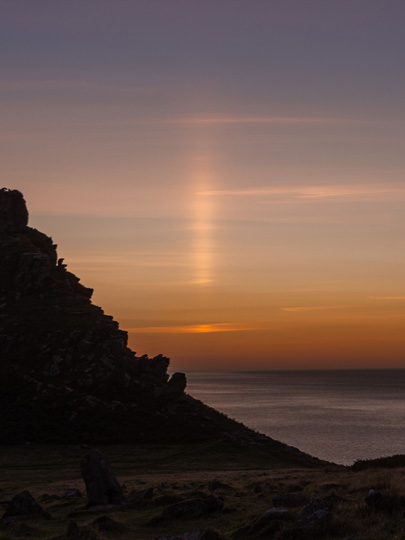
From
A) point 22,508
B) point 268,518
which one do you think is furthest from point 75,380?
point 268,518

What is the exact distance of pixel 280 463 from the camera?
76875 millimetres

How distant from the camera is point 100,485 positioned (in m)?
38.6

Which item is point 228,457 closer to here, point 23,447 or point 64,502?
point 23,447

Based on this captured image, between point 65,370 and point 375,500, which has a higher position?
point 65,370

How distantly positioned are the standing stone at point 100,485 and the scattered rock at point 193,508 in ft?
24.5

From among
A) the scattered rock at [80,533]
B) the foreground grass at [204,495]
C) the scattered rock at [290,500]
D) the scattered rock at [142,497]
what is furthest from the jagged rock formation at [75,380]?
the scattered rock at [80,533]

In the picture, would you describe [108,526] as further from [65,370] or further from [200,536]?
[65,370]

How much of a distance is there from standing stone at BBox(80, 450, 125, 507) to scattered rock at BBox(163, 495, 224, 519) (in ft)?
24.5

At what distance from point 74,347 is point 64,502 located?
68.8 m

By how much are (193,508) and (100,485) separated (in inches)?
338

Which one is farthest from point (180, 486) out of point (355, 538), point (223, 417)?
point (223, 417)

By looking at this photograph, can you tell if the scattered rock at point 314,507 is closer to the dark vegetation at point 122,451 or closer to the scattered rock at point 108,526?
the dark vegetation at point 122,451

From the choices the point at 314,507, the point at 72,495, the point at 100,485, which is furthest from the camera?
the point at 72,495

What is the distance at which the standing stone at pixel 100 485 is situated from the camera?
3816cm
